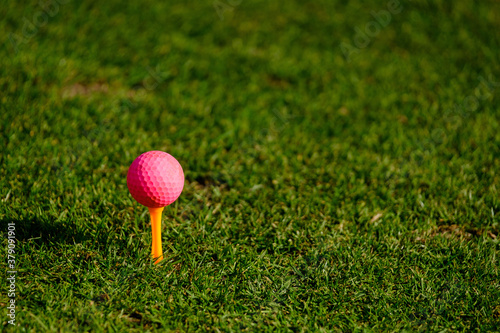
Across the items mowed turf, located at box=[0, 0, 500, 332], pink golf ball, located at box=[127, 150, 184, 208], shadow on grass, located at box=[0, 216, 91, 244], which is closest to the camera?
pink golf ball, located at box=[127, 150, 184, 208]

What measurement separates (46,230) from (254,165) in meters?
1.57

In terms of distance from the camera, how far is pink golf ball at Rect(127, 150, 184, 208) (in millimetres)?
2236

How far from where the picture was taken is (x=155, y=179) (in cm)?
223

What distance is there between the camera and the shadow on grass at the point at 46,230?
2.56 meters

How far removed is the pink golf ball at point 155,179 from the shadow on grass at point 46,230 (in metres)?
0.60

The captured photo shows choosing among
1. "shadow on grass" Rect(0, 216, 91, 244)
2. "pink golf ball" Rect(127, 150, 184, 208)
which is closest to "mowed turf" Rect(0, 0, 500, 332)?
"shadow on grass" Rect(0, 216, 91, 244)

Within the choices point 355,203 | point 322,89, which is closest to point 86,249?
point 355,203

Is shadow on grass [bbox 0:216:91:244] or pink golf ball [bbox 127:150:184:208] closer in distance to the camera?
pink golf ball [bbox 127:150:184:208]

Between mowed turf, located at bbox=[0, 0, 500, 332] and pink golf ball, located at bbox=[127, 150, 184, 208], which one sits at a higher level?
pink golf ball, located at bbox=[127, 150, 184, 208]

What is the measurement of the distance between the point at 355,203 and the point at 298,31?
3030 millimetres

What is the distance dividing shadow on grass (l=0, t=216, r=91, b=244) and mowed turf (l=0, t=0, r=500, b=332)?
12 mm

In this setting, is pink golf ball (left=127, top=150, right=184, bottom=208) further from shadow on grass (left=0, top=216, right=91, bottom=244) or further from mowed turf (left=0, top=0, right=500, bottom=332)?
shadow on grass (left=0, top=216, right=91, bottom=244)

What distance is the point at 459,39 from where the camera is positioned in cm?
549

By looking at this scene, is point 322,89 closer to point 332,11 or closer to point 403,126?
point 403,126
